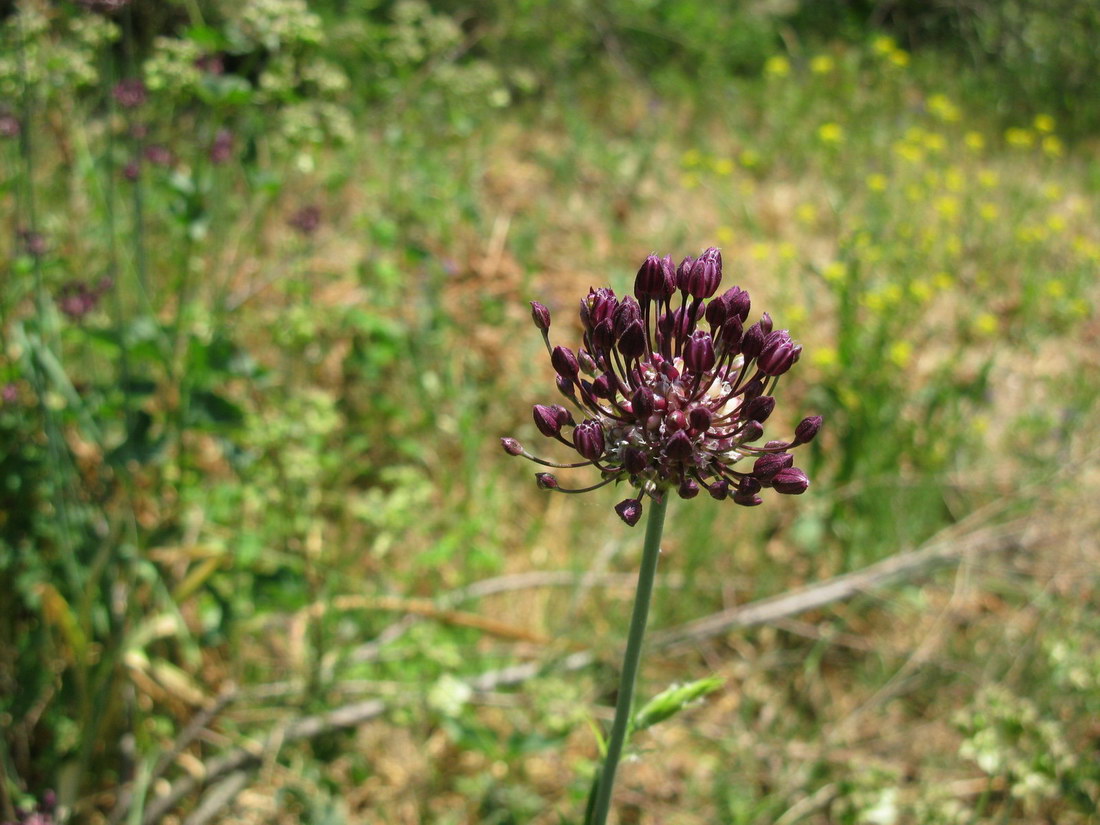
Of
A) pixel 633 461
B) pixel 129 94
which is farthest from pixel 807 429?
pixel 129 94

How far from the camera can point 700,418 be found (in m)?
1.40

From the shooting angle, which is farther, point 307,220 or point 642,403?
point 307,220

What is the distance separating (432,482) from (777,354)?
2516mm

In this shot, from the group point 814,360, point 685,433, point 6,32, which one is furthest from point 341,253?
point 685,433

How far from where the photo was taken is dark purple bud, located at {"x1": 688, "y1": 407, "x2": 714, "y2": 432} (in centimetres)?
140

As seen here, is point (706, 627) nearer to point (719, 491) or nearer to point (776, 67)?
point (719, 491)

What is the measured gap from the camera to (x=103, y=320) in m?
3.54

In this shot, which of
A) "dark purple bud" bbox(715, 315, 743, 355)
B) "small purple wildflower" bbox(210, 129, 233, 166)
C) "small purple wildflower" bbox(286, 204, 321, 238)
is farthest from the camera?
"small purple wildflower" bbox(286, 204, 321, 238)

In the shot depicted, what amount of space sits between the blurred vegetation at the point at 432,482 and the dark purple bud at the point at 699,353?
57 cm

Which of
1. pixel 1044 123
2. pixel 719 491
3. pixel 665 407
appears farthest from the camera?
pixel 1044 123

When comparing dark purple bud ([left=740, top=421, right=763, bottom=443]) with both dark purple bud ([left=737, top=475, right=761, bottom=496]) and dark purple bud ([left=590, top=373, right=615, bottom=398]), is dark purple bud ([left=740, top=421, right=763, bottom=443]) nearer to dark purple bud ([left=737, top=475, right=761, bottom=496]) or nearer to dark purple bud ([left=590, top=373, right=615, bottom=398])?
dark purple bud ([left=737, top=475, right=761, bottom=496])

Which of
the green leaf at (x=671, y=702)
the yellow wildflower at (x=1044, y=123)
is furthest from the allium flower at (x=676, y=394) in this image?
the yellow wildflower at (x=1044, y=123)

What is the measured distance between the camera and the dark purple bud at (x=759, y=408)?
1415 millimetres

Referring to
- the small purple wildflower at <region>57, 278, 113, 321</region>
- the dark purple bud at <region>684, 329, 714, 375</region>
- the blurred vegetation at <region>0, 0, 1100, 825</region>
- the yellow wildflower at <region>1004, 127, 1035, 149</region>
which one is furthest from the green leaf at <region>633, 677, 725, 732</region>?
the yellow wildflower at <region>1004, 127, 1035, 149</region>
